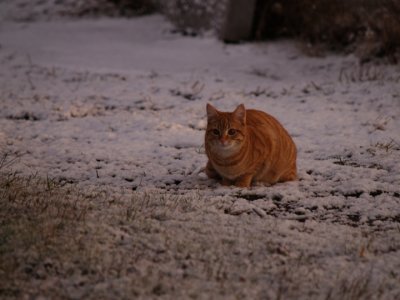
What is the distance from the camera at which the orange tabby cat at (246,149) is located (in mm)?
4641

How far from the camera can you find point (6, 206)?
3688mm

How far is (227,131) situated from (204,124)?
2584 mm

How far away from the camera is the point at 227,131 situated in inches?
180

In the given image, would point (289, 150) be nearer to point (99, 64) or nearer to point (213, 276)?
point (213, 276)

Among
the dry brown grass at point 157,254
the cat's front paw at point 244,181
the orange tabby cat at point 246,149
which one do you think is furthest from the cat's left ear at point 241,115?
the dry brown grass at point 157,254

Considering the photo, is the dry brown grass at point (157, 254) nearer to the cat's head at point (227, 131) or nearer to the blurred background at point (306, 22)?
the cat's head at point (227, 131)

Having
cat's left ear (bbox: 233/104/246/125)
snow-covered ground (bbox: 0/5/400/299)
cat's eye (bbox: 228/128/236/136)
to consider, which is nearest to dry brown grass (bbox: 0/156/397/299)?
snow-covered ground (bbox: 0/5/400/299)

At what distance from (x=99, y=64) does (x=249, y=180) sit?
6681 millimetres

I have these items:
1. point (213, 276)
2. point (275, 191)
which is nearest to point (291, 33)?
point (275, 191)

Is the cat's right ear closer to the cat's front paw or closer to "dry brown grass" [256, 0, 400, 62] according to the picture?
the cat's front paw

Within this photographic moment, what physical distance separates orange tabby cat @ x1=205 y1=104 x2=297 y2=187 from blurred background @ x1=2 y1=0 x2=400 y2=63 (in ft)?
17.7

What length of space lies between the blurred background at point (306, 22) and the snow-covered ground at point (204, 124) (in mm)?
358

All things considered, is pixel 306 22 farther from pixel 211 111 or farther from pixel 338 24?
pixel 211 111

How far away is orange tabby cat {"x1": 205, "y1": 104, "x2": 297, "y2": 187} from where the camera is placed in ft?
15.2
